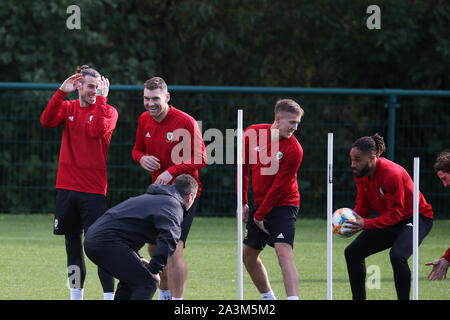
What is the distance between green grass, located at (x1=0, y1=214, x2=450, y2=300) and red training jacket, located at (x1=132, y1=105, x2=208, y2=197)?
1.35m

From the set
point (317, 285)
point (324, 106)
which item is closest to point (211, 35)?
point (324, 106)

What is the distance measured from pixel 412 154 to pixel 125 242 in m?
8.35

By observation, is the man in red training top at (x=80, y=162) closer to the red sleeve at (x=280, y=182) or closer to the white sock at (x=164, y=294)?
the white sock at (x=164, y=294)

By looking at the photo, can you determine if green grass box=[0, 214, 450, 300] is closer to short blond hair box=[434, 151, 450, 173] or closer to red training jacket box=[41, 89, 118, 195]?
red training jacket box=[41, 89, 118, 195]

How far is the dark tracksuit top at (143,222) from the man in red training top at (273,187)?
4.36 feet

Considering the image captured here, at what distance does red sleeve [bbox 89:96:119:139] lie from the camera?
805 cm

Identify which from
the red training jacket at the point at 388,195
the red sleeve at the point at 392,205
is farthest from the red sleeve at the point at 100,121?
the red sleeve at the point at 392,205

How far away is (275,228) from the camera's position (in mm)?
8086

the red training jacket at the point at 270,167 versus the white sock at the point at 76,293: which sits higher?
the red training jacket at the point at 270,167

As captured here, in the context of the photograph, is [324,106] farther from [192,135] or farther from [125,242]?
[125,242]

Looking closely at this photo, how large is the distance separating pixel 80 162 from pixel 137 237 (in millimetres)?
1517

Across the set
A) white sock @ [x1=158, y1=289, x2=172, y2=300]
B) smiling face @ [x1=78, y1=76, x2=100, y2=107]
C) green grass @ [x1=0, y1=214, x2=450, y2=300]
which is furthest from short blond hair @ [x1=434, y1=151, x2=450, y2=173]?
smiling face @ [x1=78, y1=76, x2=100, y2=107]

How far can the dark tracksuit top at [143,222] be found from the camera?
22.1 ft

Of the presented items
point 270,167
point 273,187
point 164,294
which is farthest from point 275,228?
point 164,294
